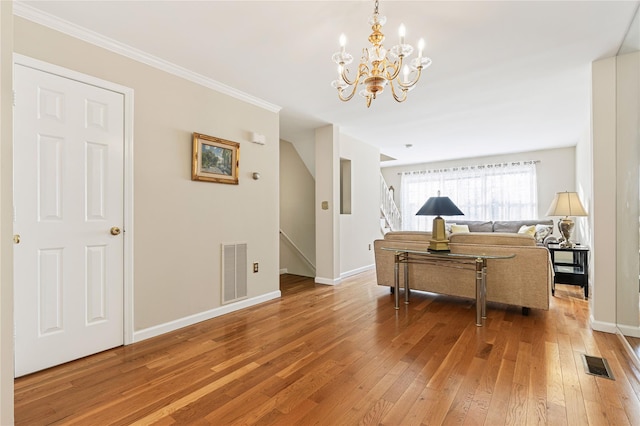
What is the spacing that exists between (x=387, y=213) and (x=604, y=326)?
184 inches

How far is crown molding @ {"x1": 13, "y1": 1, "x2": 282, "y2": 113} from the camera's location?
6.67 ft

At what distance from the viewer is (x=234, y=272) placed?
340cm

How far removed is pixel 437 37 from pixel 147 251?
9.96ft

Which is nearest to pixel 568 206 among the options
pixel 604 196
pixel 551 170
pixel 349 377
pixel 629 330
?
pixel 604 196

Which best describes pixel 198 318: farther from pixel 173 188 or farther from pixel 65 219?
pixel 65 219

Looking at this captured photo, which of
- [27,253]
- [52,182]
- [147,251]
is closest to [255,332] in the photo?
[147,251]

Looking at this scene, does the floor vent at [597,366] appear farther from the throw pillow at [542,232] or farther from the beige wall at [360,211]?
the throw pillow at [542,232]

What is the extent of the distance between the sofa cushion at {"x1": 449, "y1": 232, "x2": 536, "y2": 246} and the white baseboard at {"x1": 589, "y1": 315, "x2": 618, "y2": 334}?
850 mm

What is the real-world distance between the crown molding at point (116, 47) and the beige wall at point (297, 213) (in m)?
2.20

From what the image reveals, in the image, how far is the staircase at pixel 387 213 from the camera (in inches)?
270

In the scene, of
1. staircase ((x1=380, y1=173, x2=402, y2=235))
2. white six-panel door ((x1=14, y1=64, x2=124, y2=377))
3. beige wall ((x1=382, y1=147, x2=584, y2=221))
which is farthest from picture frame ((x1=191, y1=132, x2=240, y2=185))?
beige wall ((x1=382, y1=147, x2=584, y2=221))

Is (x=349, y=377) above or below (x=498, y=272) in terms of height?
below

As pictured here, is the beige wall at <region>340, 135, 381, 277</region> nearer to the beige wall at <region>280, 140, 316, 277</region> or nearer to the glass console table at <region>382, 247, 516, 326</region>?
the beige wall at <region>280, 140, 316, 277</region>

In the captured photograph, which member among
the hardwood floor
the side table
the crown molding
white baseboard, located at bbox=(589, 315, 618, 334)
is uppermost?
the crown molding
